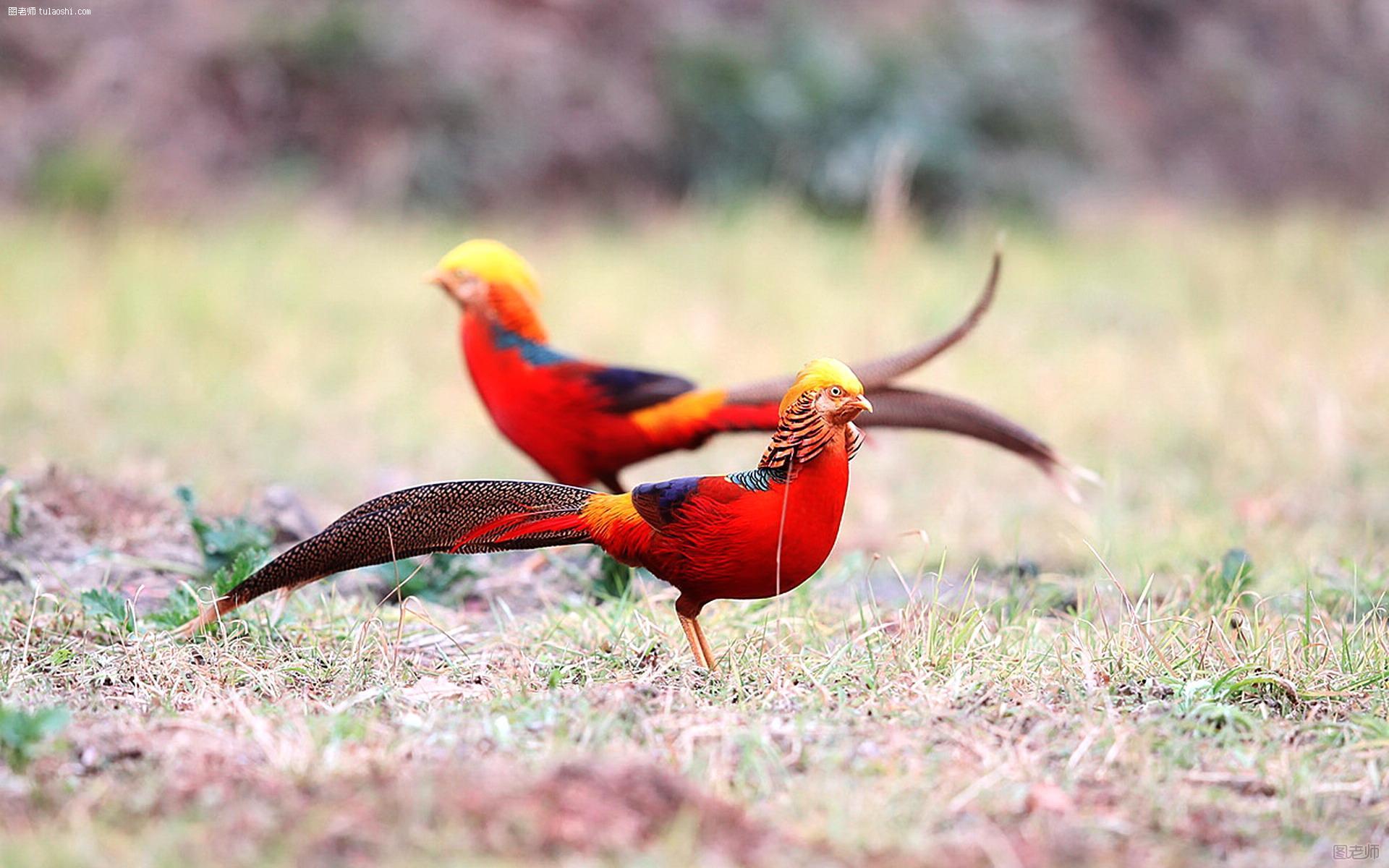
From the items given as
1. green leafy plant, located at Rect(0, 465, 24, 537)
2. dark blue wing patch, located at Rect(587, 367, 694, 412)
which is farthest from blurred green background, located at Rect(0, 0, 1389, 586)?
green leafy plant, located at Rect(0, 465, 24, 537)

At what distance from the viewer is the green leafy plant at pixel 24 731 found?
2303 mm

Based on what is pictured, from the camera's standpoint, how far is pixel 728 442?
21.5ft

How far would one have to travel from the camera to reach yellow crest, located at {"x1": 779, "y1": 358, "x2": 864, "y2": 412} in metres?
2.75

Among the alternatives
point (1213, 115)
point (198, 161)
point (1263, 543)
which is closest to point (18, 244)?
point (198, 161)

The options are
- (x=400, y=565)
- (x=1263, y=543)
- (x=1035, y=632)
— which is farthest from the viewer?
(x=1263, y=543)

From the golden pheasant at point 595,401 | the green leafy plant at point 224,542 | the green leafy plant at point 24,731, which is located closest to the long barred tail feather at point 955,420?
the golden pheasant at point 595,401

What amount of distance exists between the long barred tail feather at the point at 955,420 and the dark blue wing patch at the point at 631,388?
0.62 meters

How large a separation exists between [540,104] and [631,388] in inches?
292

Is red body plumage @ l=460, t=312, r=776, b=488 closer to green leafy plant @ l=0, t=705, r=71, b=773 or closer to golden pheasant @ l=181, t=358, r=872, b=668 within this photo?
golden pheasant @ l=181, t=358, r=872, b=668

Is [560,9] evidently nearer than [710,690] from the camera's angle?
No

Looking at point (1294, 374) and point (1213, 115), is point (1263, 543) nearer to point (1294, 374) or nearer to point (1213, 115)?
point (1294, 374)

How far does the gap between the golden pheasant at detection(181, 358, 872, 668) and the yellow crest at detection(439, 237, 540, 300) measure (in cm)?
141

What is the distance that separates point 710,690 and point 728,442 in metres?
3.72

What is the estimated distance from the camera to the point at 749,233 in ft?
31.2
